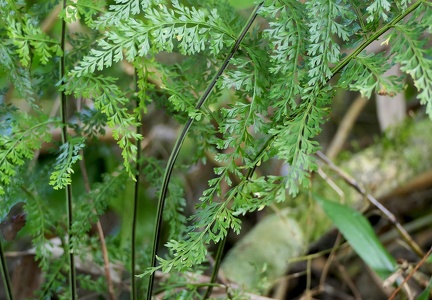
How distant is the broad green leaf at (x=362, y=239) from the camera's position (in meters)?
1.04

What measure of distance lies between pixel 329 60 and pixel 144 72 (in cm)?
22

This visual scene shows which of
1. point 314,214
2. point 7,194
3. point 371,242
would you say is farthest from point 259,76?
point 314,214

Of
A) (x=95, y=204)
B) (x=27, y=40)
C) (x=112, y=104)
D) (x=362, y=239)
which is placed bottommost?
(x=362, y=239)

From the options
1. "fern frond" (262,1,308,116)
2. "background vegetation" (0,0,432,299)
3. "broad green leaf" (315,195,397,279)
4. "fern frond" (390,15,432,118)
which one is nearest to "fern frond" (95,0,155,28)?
"background vegetation" (0,0,432,299)

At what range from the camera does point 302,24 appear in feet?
1.73

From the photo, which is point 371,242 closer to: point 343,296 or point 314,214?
point 314,214

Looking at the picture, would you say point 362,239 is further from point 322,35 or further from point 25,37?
point 25,37

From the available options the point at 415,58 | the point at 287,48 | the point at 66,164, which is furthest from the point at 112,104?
the point at 415,58

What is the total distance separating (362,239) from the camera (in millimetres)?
1065

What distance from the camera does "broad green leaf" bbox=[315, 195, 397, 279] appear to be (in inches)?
40.9

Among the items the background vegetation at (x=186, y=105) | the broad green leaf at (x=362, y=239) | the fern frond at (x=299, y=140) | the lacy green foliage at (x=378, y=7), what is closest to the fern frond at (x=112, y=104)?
the background vegetation at (x=186, y=105)

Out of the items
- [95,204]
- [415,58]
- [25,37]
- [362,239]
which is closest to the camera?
[415,58]

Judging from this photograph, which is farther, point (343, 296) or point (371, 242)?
point (343, 296)

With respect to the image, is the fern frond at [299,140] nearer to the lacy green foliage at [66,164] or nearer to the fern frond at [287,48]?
the fern frond at [287,48]
